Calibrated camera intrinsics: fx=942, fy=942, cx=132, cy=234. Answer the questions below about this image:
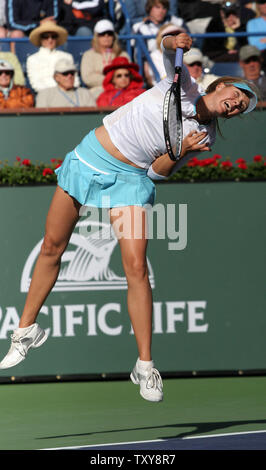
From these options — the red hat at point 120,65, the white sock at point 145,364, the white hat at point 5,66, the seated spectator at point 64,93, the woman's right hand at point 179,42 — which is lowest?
the white sock at point 145,364

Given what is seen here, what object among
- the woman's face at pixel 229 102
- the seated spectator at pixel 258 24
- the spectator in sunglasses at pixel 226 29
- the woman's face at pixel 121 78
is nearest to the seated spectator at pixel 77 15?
the spectator in sunglasses at pixel 226 29

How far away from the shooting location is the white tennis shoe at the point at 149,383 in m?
5.50

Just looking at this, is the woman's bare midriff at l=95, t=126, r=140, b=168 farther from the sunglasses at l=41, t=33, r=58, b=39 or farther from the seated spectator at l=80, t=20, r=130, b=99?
the sunglasses at l=41, t=33, r=58, b=39

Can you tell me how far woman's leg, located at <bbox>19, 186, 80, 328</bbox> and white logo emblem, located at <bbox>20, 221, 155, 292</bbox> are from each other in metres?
1.77

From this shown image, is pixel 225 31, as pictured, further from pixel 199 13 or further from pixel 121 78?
pixel 121 78

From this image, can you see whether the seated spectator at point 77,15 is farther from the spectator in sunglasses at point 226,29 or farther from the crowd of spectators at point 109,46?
the spectator in sunglasses at point 226,29

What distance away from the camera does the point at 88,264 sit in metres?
7.64

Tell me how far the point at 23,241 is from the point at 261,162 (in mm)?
2085

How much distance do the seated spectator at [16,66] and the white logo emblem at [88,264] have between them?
10.2 ft

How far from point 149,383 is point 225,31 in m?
7.06

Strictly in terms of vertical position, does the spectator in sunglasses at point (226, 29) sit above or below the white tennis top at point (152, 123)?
above

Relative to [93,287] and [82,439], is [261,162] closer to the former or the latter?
[93,287]

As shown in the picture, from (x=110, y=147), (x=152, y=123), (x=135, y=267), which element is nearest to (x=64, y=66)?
(x=110, y=147)

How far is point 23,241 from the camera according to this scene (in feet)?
25.2
